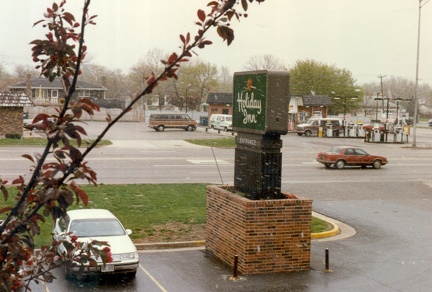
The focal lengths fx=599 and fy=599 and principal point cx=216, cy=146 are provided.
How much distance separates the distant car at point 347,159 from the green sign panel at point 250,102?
19701 mm

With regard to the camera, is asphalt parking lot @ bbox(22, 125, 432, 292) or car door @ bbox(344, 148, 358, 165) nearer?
asphalt parking lot @ bbox(22, 125, 432, 292)

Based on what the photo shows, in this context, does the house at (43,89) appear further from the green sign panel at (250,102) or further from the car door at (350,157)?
the green sign panel at (250,102)

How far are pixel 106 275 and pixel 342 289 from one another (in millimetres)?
4961

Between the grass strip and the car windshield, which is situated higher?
the car windshield

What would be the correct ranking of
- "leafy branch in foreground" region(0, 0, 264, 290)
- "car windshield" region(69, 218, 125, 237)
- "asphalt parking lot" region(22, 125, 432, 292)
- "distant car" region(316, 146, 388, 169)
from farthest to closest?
1. "distant car" region(316, 146, 388, 169)
2. "car windshield" region(69, 218, 125, 237)
3. "asphalt parking lot" region(22, 125, 432, 292)
4. "leafy branch in foreground" region(0, 0, 264, 290)

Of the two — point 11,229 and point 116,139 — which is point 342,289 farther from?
point 116,139

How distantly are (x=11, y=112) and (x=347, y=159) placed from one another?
2567 cm

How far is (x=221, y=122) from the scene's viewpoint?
65.1 metres

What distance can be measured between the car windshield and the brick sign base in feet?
Result: 8.67

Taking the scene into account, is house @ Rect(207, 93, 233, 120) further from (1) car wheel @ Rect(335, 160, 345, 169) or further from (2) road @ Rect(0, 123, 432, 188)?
(1) car wheel @ Rect(335, 160, 345, 169)

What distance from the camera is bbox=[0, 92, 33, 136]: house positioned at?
4525 centimetres

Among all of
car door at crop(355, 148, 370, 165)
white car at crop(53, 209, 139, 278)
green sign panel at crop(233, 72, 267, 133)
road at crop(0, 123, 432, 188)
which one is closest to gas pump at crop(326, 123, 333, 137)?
road at crop(0, 123, 432, 188)

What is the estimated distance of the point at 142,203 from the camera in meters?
20.6

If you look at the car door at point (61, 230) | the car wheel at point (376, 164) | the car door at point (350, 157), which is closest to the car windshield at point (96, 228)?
the car door at point (61, 230)
